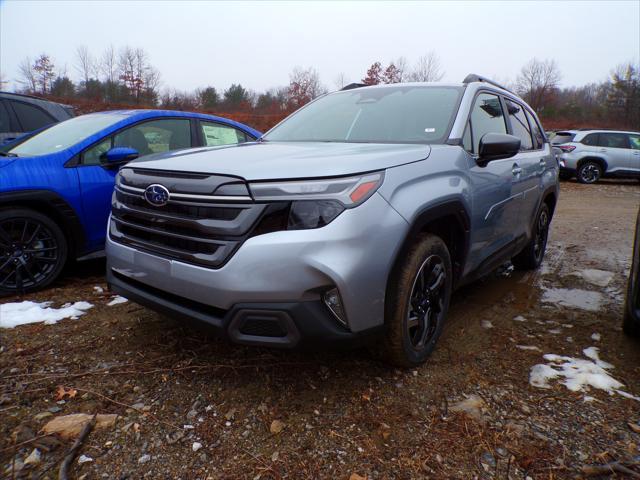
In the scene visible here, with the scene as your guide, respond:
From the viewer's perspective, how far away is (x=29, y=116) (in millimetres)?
6039

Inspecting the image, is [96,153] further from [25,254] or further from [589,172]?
[589,172]

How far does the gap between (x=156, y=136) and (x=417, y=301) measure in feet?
10.2

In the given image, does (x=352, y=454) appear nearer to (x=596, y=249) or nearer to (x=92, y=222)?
(x=92, y=222)

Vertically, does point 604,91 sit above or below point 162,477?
above

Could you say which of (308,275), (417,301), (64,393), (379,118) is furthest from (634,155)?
(64,393)

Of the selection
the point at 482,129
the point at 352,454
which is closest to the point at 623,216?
the point at 482,129

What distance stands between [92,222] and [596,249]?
5.80m

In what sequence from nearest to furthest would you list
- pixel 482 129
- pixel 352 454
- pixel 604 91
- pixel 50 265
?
pixel 352 454 → pixel 482 129 → pixel 50 265 → pixel 604 91

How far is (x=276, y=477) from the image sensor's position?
171 centimetres

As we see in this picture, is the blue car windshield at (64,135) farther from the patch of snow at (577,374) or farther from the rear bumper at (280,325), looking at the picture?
the patch of snow at (577,374)

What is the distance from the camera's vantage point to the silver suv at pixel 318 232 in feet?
6.13

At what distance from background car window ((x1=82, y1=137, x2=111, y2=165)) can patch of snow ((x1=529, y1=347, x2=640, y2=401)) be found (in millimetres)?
3598

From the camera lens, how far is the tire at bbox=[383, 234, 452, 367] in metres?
2.19

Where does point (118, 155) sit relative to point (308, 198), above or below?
above
